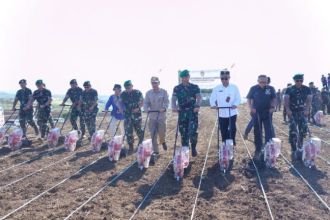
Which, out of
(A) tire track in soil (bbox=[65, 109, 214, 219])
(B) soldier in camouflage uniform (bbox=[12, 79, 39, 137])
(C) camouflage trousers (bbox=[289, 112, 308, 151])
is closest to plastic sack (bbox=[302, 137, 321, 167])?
(C) camouflage trousers (bbox=[289, 112, 308, 151])

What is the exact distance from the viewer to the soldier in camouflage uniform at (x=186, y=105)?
9.94 m

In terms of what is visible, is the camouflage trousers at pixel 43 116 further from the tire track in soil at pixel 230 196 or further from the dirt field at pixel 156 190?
the tire track in soil at pixel 230 196

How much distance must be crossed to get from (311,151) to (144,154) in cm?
358

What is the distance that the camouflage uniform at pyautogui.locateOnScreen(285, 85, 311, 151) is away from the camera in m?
10.2

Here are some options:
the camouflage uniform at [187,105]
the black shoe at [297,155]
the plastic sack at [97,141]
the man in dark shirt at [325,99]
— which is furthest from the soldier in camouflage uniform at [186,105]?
the man in dark shirt at [325,99]

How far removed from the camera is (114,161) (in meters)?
10.6

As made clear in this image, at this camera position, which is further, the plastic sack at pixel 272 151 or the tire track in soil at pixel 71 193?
the plastic sack at pixel 272 151

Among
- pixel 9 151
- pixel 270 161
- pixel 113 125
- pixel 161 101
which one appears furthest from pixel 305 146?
pixel 9 151

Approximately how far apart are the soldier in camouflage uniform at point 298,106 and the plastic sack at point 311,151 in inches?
35.1

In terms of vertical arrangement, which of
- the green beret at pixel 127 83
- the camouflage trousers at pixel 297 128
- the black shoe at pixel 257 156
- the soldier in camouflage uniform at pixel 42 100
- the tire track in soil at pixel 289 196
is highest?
the green beret at pixel 127 83

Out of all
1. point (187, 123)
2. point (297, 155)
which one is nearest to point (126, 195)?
point (187, 123)

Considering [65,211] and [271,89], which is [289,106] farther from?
[65,211]

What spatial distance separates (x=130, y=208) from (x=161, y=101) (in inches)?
169

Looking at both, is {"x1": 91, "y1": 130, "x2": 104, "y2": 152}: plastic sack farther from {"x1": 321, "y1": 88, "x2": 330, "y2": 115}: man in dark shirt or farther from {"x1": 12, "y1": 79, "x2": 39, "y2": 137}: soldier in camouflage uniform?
{"x1": 321, "y1": 88, "x2": 330, "y2": 115}: man in dark shirt
